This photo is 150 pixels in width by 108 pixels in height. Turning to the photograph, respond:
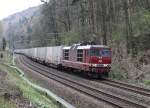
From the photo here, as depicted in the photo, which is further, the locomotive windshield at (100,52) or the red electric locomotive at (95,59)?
the locomotive windshield at (100,52)

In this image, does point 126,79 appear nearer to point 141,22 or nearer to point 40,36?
point 141,22

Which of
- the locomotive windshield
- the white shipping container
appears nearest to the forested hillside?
the locomotive windshield

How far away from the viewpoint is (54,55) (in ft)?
166

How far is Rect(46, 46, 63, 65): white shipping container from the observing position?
1822 inches

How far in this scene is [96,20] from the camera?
5709cm

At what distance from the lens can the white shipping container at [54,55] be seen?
1822 inches

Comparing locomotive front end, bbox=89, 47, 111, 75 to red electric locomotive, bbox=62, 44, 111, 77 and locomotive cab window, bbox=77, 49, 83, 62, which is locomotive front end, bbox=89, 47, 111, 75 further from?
locomotive cab window, bbox=77, 49, 83, 62

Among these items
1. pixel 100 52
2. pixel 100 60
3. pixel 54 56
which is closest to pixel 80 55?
pixel 100 52

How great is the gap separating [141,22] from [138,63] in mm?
5234

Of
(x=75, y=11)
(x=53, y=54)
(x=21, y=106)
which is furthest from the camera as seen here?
(x=75, y=11)

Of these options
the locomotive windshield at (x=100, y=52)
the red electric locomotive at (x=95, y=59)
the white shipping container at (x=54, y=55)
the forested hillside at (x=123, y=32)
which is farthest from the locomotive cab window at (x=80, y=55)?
the white shipping container at (x=54, y=55)

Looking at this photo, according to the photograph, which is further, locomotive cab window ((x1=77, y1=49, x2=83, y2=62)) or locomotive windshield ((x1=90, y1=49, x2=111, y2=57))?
locomotive cab window ((x1=77, y1=49, x2=83, y2=62))

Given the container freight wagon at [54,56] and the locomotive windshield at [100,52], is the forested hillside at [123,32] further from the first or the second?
the container freight wagon at [54,56]

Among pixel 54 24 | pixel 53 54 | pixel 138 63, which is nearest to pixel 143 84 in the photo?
pixel 138 63
